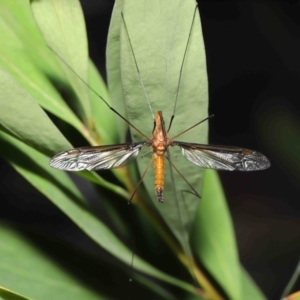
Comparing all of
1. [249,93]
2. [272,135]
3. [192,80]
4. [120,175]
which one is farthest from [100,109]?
[249,93]

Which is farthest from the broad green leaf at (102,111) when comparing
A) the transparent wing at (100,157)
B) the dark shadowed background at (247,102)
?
the dark shadowed background at (247,102)

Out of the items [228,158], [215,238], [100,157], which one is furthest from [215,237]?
[100,157]

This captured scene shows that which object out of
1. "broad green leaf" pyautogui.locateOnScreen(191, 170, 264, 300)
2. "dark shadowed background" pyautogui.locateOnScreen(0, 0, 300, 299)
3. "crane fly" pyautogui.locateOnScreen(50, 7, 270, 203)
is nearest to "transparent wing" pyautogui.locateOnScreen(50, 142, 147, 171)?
"crane fly" pyautogui.locateOnScreen(50, 7, 270, 203)

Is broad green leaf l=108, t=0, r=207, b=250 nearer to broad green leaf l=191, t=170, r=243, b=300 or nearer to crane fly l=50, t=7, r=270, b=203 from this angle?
crane fly l=50, t=7, r=270, b=203

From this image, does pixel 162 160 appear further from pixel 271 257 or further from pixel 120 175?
pixel 271 257

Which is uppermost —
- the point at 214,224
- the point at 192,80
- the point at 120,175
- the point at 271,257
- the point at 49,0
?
the point at 49,0

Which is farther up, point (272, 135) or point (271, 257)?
point (272, 135)

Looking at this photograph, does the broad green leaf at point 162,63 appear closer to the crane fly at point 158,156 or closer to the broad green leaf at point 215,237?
the crane fly at point 158,156

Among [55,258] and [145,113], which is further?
[55,258]
